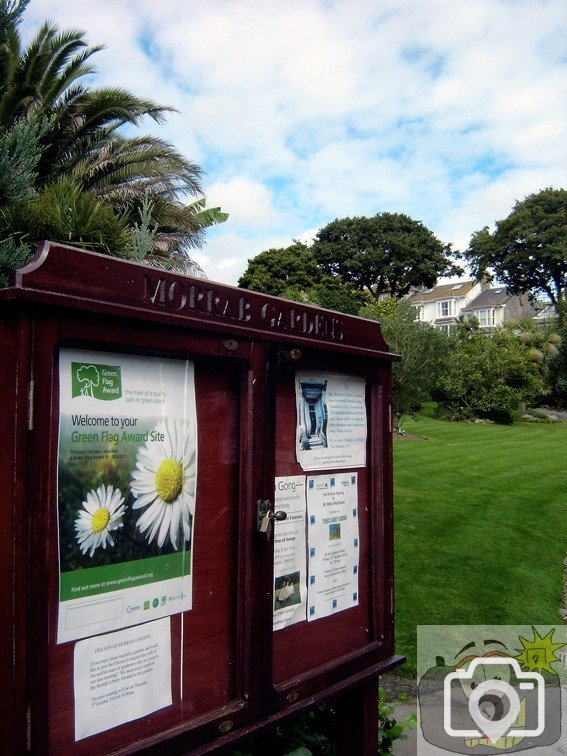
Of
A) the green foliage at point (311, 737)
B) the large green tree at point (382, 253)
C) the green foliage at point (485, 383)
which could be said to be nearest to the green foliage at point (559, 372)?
the green foliage at point (485, 383)

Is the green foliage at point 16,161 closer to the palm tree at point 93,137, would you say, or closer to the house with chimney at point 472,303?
the palm tree at point 93,137

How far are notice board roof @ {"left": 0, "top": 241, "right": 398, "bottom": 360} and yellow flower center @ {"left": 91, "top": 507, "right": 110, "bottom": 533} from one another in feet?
1.70

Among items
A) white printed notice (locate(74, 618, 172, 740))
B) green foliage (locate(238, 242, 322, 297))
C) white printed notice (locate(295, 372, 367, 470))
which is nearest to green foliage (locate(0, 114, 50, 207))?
white printed notice (locate(295, 372, 367, 470))

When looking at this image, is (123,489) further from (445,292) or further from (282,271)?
(445,292)

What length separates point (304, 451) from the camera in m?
2.36

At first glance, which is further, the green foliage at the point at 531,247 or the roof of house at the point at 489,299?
the roof of house at the point at 489,299

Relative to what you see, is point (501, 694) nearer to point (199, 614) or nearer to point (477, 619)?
point (477, 619)

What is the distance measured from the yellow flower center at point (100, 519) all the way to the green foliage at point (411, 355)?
22124 mm

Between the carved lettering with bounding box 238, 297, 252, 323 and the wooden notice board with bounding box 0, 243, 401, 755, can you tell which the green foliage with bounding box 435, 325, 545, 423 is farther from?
the carved lettering with bounding box 238, 297, 252, 323

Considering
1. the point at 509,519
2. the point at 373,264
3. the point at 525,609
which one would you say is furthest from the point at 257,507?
the point at 373,264

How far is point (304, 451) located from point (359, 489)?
376 mm

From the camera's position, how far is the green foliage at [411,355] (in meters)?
24.3

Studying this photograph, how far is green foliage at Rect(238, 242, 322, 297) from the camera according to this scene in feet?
137
